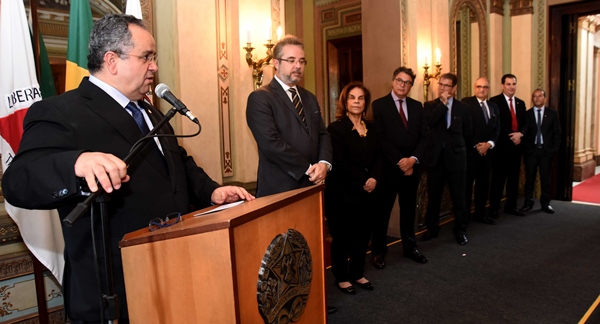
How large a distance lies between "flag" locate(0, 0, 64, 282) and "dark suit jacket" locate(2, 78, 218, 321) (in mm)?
1050

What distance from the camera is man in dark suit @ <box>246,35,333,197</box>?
2639mm

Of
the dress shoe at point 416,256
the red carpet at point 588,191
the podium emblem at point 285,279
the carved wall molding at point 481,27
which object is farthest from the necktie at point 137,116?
the red carpet at point 588,191

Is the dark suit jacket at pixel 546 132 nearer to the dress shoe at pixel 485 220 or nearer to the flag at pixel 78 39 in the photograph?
the dress shoe at pixel 485 220

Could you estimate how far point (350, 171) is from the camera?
3.17m

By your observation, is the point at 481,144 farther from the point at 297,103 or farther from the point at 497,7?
the point at 297,103

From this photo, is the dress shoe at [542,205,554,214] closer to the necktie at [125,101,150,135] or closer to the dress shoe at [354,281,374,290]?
the dress shoe at [354,281,374,290]

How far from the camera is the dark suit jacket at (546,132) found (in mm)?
5855

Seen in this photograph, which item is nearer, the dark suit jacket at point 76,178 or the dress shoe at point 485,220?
the dark suit jacket at point 76,178

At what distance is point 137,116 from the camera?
59.4 inches

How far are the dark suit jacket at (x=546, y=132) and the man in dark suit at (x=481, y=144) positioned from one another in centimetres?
75

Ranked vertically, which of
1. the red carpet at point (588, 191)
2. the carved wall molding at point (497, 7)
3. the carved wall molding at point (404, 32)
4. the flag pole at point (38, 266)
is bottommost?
the red carpet at point (588, 191)

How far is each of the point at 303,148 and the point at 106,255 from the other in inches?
68.7

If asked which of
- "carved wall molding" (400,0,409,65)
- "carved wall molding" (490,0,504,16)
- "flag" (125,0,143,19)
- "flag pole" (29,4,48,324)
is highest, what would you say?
"carved wall molding" (490,0,504,16)

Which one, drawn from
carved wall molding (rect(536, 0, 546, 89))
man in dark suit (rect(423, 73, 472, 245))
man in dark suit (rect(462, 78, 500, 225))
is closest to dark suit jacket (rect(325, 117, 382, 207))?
man in dark suit (rect(423, 73, 472, 245))
